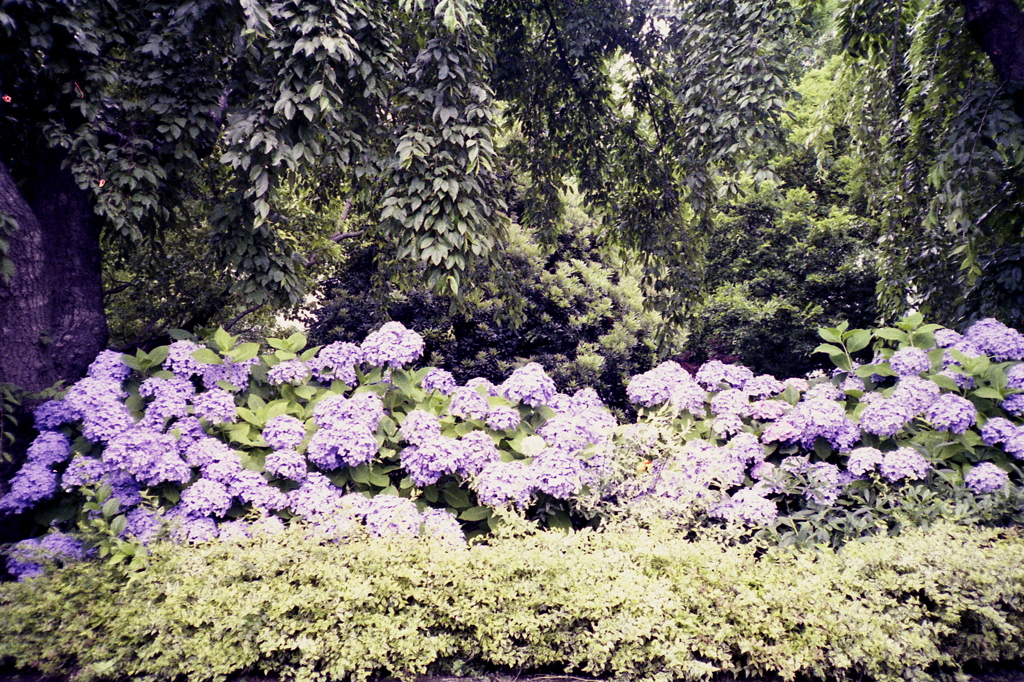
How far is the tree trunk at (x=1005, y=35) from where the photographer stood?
14.0 ft

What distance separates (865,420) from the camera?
3.19m

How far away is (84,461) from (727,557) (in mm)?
2796

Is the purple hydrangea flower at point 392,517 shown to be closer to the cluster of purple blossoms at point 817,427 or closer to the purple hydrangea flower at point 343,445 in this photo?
the purple hydrangea flower at point 343,445

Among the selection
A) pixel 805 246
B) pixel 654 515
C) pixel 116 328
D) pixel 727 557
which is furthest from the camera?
pixel 805 246

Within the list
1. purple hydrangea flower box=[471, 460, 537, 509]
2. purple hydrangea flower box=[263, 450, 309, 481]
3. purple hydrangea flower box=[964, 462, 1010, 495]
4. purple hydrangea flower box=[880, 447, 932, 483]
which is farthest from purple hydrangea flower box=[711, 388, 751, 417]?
purple hydrangea flower box=[263, 450, 309, 481]

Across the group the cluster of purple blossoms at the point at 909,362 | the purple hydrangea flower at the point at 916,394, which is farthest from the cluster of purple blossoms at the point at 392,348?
the cluster of purple blossoms at the point at 909,362

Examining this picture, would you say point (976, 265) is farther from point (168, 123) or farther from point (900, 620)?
point (168, 123)

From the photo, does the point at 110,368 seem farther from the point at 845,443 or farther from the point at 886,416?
the point at 886,416

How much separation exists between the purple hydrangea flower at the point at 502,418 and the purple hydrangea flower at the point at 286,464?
0.92 m

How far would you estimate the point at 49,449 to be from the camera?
3.01 meters

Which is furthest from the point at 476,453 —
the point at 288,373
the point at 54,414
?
the point at 54,414

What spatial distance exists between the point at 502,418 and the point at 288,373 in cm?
118

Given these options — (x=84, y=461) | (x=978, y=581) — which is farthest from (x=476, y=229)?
(x=978, y=581)

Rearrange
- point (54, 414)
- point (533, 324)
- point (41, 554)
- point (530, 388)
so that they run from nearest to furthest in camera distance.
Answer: point (41, 554)
point (54, 414)
point (530, 388)
point (533, 324)
